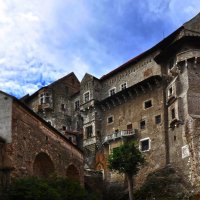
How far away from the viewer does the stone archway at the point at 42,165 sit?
33.4m

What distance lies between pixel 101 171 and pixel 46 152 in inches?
882

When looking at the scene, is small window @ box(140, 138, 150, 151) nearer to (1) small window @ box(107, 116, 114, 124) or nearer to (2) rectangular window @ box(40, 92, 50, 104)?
(1) small window @ box(107, 116, 114, 124)

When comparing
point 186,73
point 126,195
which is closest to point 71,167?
point 126,195

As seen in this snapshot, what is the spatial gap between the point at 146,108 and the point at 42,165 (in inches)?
832

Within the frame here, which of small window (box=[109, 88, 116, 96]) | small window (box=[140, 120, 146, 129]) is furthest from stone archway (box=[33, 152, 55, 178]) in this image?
small window (box=[109, 88, 116, 96])

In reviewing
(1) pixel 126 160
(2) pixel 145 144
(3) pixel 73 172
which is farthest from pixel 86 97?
(3) pixel 73 172

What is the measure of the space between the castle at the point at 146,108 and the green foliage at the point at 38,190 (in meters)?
16.6

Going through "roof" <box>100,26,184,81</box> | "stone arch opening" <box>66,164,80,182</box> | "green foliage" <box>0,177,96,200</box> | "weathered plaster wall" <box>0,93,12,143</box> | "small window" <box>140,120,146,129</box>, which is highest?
"roof" <box>100,26,184,81</box>

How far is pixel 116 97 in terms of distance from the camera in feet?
185

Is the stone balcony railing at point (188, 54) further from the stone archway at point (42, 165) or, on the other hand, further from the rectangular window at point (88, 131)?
the stone archway at point (42, 165)

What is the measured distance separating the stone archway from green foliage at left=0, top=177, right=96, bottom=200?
3.83 metres

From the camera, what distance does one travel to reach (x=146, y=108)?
173ft

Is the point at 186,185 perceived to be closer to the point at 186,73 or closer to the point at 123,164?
the point at 123,164

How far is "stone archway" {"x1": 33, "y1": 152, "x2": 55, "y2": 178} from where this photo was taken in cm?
3338
